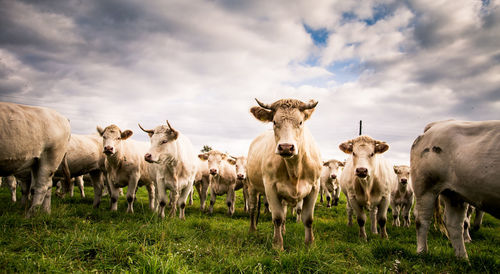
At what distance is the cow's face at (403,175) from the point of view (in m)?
9.39

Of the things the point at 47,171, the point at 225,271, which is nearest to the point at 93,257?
the point at 225,271

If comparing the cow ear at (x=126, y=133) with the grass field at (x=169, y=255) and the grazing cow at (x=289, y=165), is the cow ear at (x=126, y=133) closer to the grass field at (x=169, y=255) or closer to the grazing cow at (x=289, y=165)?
the grass field at (x=169, y=255)

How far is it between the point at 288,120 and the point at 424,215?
120 inches

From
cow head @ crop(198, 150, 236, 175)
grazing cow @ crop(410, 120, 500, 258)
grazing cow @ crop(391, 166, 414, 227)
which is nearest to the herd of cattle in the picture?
grazing cow @ crop(410, 120, 500, 258)

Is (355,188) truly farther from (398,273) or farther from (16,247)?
(16,247)

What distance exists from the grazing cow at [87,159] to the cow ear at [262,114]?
23.3 feet

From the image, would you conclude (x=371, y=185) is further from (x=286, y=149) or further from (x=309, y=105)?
(x=286, y=149)

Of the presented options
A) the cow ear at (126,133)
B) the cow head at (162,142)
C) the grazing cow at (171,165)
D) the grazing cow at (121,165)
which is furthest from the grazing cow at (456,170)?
the cow ear at (126,133)

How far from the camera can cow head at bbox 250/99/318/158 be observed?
4090 mm

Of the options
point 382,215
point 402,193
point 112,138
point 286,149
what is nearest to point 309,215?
point 286,149

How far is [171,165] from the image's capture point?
8328 millimetres

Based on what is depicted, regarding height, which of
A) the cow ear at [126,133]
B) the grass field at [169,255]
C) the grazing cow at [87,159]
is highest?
the cow ear at [126,133]

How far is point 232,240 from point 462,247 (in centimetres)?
398

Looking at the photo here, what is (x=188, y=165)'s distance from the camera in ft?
28.9
